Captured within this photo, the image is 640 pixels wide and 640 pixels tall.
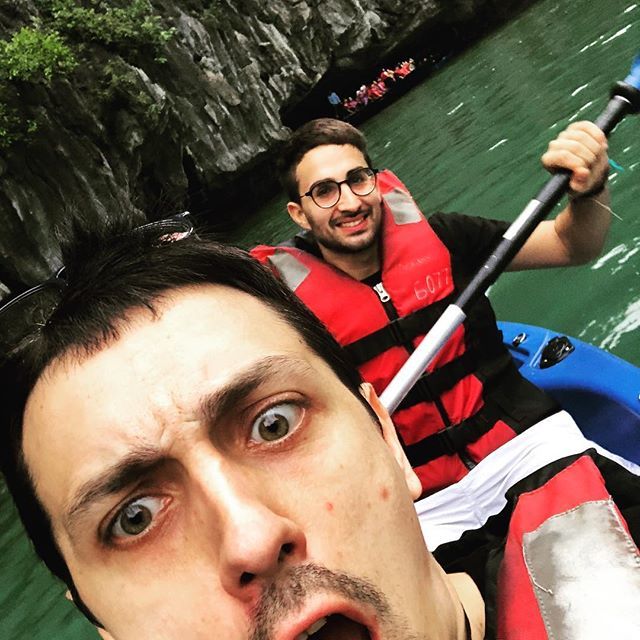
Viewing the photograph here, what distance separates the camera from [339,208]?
2.07 meters

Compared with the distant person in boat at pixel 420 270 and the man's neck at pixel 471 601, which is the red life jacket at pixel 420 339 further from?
the man's neck at pixel 471 601

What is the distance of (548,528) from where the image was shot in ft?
3.40

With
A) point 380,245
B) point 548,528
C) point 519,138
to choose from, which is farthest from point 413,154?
point 548,528

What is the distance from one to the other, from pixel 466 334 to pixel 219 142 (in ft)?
35.4

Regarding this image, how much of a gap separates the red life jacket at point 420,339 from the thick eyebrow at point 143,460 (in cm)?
114

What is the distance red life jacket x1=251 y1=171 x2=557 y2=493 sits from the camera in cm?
181

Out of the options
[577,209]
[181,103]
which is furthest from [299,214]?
[181,103]

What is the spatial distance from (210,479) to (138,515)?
123 mm

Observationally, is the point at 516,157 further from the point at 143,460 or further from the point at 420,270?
the point at 143,460

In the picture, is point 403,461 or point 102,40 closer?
point 403,461

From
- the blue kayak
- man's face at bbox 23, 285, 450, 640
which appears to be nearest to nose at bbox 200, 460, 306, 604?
man's face at bbox 23, 285, 450, 640

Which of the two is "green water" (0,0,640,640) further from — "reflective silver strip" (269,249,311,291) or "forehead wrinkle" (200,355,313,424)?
"forehead wrinkle" (200,355,313,424)

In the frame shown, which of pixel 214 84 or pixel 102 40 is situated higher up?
pixel 102 40

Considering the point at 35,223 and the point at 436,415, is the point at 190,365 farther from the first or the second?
the point at 35,223
